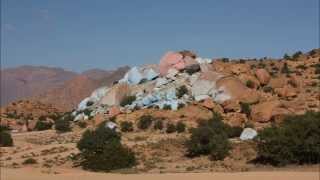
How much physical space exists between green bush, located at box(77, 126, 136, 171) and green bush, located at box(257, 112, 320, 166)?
7.52 metres

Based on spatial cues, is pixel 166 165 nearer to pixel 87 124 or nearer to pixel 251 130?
pixel 251 130

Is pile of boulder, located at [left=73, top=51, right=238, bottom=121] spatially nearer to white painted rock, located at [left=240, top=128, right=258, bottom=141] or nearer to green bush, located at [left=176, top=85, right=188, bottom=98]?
green bush, located at [left=176, top=85, right=188, bottom=98]

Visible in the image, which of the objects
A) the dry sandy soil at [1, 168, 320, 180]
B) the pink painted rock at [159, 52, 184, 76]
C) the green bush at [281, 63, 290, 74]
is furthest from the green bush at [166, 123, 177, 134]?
the green bush at [281, 63, 290, 74]

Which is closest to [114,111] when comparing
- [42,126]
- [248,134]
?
[42,126]

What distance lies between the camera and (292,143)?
32.1 metres

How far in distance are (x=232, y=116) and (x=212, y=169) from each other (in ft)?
73.9

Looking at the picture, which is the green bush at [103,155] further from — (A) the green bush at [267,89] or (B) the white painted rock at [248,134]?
(A) the green bush at [267,89]

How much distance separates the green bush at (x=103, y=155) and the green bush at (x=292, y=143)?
7516 millimetres

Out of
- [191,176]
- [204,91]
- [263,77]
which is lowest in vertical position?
[191,176]

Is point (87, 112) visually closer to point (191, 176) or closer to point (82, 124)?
point (82, 124)

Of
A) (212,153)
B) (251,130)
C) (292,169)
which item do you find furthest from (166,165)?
(251,130)

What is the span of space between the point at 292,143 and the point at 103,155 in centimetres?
1066

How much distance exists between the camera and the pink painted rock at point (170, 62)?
2741 inches

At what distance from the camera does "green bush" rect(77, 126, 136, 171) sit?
113 feet
